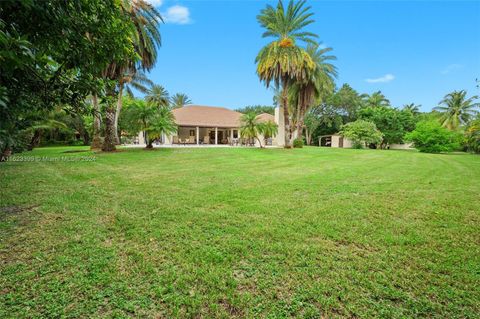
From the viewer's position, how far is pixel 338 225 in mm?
3484

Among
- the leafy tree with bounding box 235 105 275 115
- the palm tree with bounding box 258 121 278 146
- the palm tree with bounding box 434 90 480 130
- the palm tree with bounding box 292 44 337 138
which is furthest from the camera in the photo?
the leafy tree with bounding box 235 105 275 115

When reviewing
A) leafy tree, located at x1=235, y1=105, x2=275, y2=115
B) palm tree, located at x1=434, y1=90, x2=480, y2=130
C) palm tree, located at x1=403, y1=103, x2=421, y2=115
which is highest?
leafy tree, located at x1=235, y1=105, x2=275, y2=115

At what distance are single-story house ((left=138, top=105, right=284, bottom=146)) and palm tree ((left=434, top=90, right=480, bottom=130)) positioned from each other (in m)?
30.7

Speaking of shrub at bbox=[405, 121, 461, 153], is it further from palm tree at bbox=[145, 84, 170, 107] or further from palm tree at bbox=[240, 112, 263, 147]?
palm tree at bbox=[145, 84, 170, 107]

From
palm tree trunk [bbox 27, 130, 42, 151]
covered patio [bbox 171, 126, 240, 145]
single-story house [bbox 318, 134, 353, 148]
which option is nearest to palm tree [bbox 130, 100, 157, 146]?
palm tree trunk [bbox 27, 130, 42, 151]

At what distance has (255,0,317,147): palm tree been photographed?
59.0 feet

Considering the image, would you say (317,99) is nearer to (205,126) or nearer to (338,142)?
(205,126)

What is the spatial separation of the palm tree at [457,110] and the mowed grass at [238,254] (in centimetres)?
4311

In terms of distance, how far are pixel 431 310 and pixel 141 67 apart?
62.4ft

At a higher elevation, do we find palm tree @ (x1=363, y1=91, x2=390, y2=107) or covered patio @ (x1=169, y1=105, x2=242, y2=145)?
palm tree @ (x1=363, y1=91, x2=390, y2=107)

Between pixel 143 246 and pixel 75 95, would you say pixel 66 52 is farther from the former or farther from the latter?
pixel 143 246

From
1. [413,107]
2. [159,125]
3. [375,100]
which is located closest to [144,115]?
[159,125]

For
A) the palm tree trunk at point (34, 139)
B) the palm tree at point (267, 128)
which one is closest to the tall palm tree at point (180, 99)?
the palm tree trunk at point (34, 139)

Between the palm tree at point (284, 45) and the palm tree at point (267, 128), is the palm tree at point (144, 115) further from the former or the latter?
the palm tree at point (284, 45)
